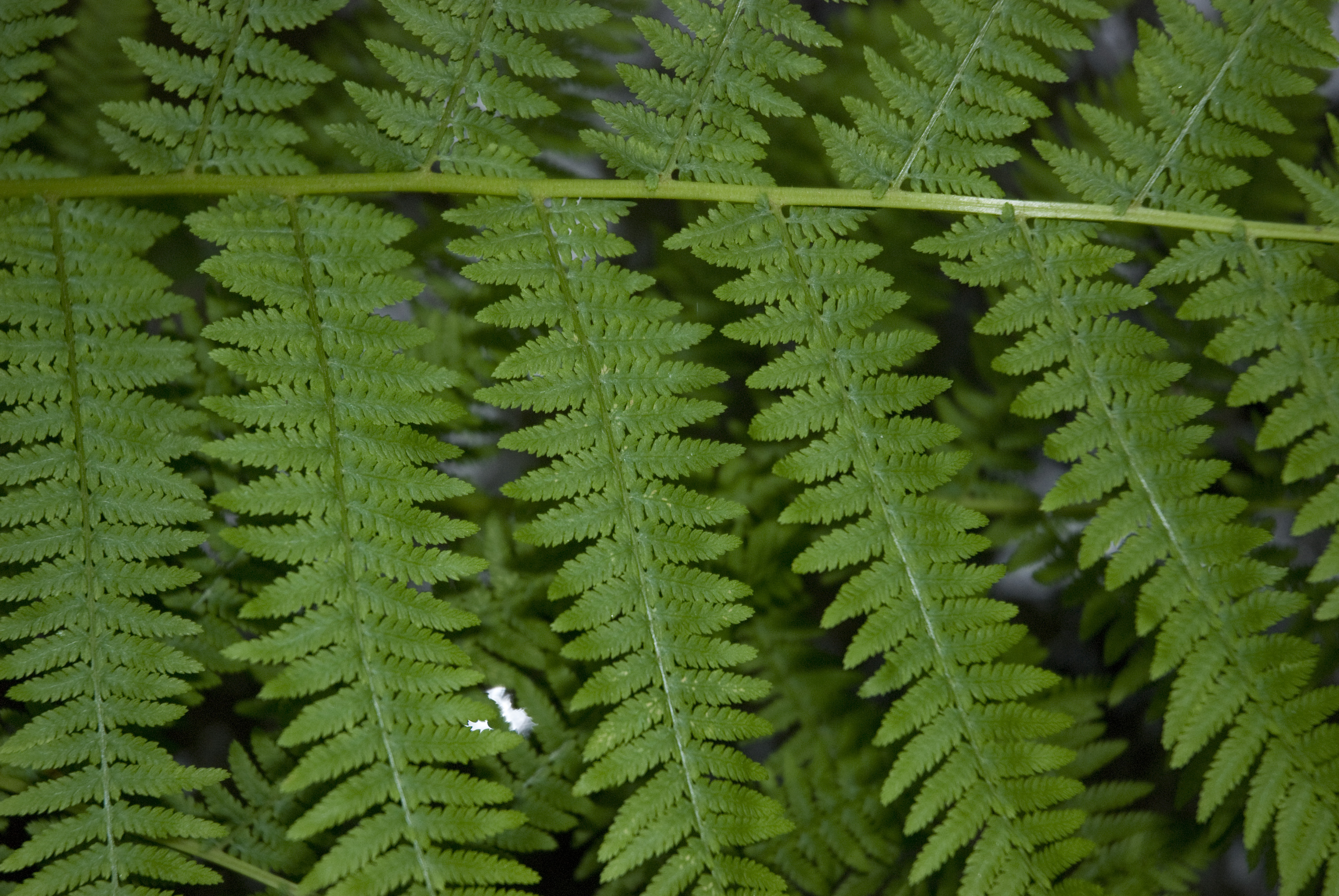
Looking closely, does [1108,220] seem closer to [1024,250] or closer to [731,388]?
[1024,250]

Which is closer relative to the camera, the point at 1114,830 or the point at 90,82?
the point at 90,82

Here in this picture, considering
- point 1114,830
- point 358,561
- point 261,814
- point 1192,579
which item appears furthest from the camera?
point 1114,830

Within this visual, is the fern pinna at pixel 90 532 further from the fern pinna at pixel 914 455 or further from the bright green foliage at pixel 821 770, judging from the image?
the bright green foliage at pixel 821 770

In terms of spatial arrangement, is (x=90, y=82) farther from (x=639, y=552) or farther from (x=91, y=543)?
(x=639, y=552)

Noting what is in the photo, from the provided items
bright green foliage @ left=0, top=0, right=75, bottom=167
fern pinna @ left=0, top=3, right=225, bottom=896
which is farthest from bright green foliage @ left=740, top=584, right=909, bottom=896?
bright green foliage @ left=0, top=0, right=75, bottom=167

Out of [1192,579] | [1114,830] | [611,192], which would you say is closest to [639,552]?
[611,192]

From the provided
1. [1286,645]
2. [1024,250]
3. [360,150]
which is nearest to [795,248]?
[1024,250]
